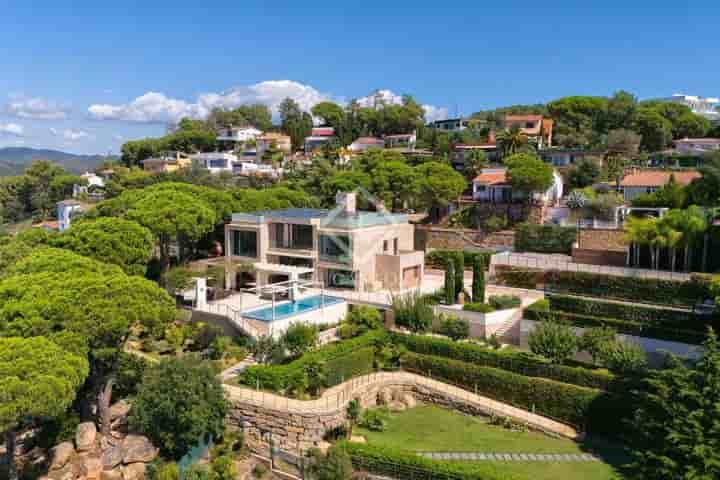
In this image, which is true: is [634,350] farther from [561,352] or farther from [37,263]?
[37,263]

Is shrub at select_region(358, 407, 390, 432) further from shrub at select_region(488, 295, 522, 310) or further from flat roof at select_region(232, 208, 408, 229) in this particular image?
flat roof at select_region(232, 208, 408, 229)

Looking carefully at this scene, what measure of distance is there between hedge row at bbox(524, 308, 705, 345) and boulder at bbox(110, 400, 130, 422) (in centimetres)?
1891

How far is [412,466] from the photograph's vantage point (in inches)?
762

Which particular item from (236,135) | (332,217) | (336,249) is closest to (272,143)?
(236,135)

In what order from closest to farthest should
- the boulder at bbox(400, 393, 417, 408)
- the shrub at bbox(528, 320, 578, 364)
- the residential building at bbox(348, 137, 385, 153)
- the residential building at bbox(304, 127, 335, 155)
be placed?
1. the shrub at bbox(528, 320, 578, 364)
2. the boulder at bbox(400, 393, 417, 408)
3. the residential building at bbox(348, 137, 385, 153)
4. the residential building at bbox(304, 127, 335, 155)

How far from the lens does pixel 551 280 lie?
35.1 metres

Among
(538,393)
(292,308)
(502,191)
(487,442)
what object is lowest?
(487,442)

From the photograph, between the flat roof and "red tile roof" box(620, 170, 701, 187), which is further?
"red tile roof" box(620, 170, 701, 187)

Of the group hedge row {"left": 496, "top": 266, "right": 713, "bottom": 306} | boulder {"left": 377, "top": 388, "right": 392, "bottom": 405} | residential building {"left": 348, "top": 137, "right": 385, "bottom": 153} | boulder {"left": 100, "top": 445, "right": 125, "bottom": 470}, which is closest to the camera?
boulder {"left": 100, "top": 445, "right": 125, "bottom": 470}

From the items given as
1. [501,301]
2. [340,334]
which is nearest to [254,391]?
[340,334]

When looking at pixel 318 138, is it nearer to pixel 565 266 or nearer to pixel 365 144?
pixel 365 144

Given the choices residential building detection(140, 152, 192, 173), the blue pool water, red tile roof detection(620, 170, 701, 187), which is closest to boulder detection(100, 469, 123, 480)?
the blue pool water

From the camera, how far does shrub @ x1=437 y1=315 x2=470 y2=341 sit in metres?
28.6

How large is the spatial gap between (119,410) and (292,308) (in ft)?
30.5
